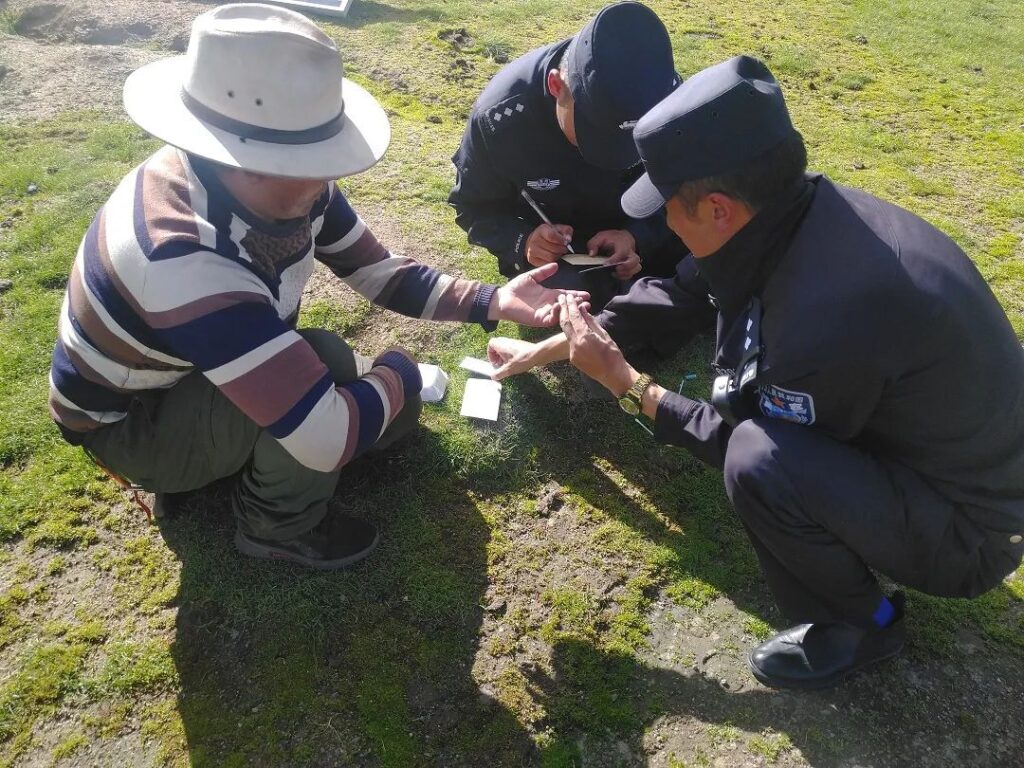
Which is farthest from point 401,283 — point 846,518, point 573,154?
point 846,518

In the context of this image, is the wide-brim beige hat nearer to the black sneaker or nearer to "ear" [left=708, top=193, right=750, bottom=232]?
"ear" [left=708, top=193, right=750, bottom=232]

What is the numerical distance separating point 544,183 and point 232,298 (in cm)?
193

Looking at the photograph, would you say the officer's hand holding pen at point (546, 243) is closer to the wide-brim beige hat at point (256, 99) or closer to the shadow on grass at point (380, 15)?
the wide-brim beige hat at point (256, 99)

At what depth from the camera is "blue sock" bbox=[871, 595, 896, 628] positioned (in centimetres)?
234

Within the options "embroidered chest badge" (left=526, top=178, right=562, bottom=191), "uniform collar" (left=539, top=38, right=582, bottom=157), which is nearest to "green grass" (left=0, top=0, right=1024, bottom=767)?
"embroidered chest badge" (left=526, top=178, right=562, bottom=191)

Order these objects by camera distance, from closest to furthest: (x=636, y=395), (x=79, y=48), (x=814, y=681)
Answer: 1. (x=814, y=681)
2. (x=636, y=395)
3. (x=79, y=48)

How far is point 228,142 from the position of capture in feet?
6.14

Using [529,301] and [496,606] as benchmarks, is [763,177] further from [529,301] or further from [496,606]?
[496,606]

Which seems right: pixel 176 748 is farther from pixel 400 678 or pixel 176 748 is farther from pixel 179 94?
pixel 179 94

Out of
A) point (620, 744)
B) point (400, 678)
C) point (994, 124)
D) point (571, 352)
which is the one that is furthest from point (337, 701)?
point (994, 124)

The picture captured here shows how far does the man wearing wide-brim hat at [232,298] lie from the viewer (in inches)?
Answer: 73.9

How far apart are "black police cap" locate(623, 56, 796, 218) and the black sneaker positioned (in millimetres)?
1708

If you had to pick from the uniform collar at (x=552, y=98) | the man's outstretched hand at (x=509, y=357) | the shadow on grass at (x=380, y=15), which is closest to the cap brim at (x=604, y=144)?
the uniform collar at (x=552, y=98)

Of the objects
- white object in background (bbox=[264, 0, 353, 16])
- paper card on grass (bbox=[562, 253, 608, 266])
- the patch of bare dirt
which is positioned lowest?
the patch of bare dirt
